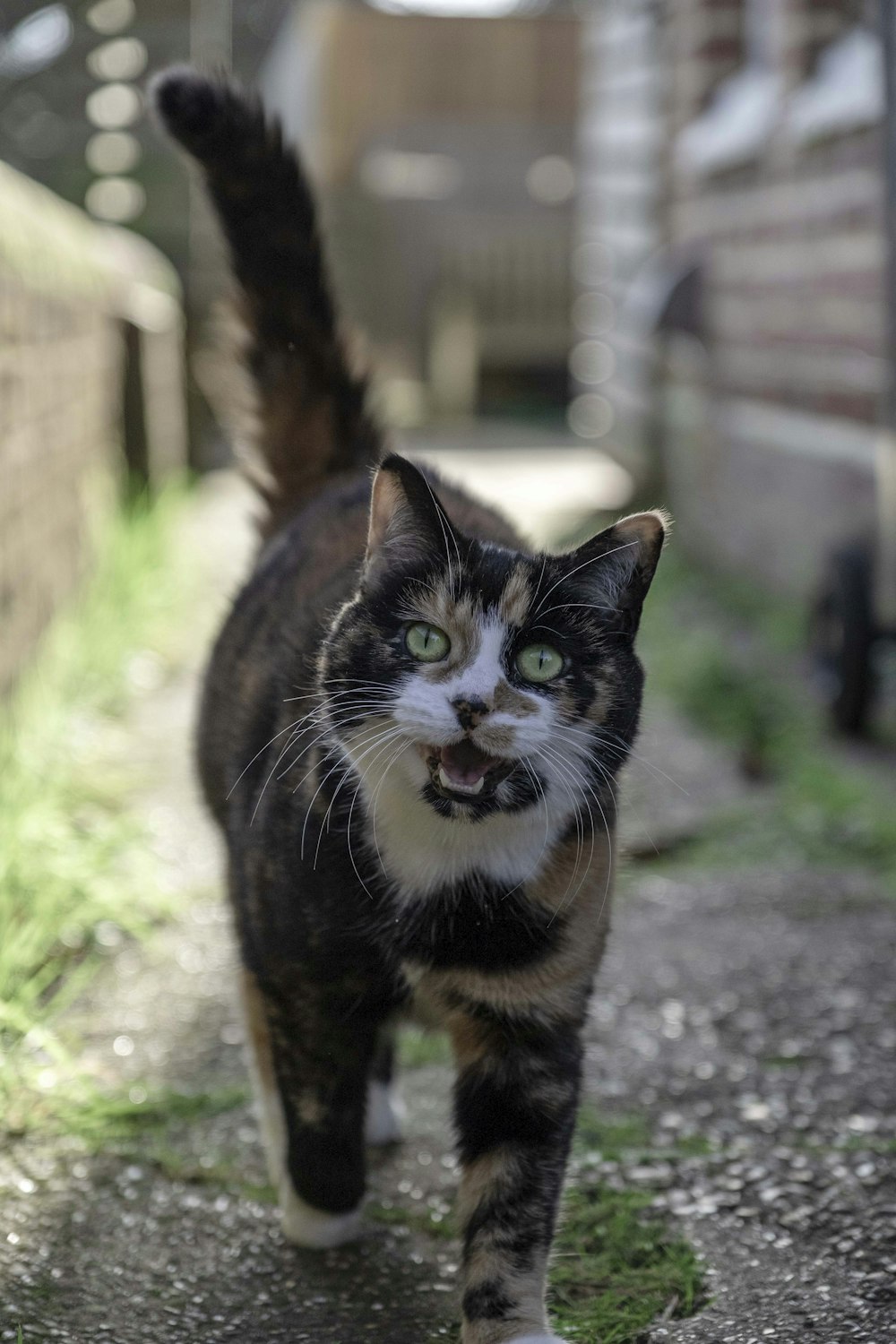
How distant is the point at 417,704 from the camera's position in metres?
Answer: 1.61

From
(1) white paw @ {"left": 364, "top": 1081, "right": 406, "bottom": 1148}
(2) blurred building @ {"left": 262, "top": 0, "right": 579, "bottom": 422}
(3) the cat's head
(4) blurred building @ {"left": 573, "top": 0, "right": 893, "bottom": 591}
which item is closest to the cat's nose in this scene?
(3) the cat's head

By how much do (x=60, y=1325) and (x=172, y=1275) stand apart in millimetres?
170

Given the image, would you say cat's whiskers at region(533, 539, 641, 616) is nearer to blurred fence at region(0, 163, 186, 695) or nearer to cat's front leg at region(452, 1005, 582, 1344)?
cat's front leg at region(452, 1005, 582, 1344)

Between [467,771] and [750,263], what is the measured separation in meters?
4.87

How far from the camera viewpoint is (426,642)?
169 centimetres

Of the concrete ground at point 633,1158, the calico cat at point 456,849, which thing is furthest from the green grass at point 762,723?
the calico cat at point 456,849

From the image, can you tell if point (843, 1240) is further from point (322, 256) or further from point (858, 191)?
point (858, 191)

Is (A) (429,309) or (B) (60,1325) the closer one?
(B) (60,1325)

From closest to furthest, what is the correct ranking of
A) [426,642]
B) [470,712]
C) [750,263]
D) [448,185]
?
[470,712], [426,642], [750,263], [448,185]

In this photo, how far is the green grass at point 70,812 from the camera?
2.47m

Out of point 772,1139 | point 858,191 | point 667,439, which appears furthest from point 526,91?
point 772,1139

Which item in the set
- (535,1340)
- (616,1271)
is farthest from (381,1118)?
(535,1340)

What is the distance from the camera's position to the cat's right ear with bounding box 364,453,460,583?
5.65ft

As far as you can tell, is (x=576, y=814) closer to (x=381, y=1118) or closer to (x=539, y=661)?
(x=539, y=661)
